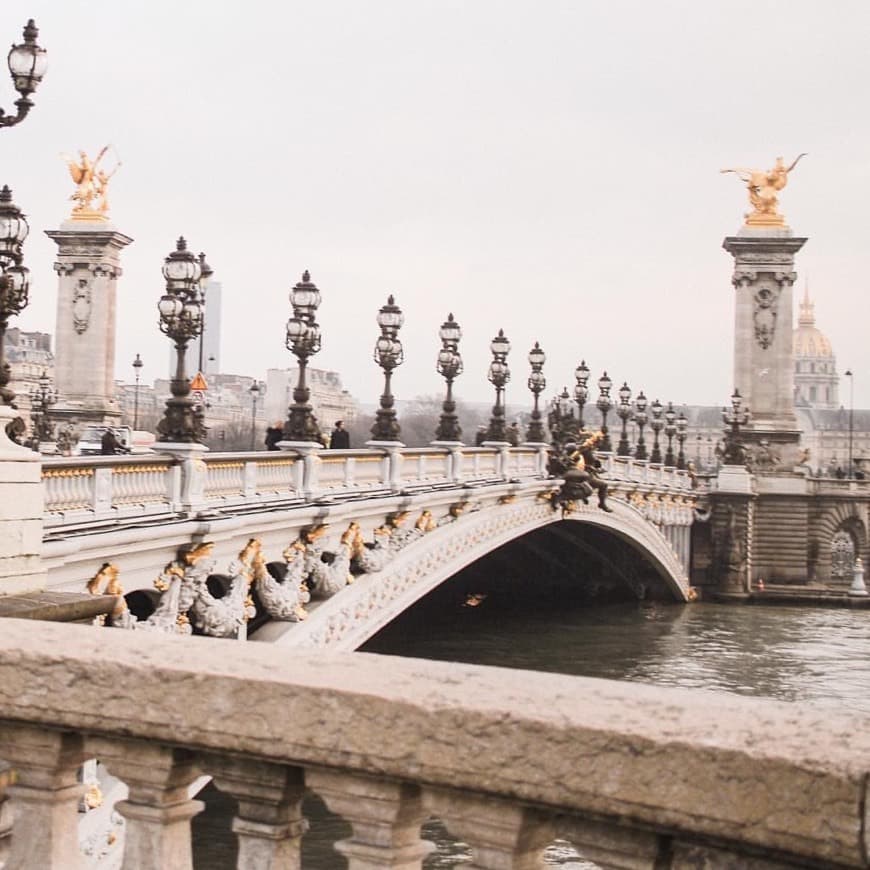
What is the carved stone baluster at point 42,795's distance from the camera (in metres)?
4.10

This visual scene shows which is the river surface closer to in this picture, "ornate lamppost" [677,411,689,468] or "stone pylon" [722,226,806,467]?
"stone pylon" [722,226,806,467]

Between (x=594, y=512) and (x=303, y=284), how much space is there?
26.4 metres

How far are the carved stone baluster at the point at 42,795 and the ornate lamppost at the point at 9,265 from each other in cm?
757

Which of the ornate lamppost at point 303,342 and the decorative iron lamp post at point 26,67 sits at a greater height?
the decorative iron lamp post at point 26,67

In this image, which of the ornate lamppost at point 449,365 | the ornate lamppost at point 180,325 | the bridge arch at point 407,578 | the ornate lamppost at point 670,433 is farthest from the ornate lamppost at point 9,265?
the ornate lamppost at point 670,433

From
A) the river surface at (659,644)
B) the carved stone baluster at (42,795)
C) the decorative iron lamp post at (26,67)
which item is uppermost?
the decorative iron lamp post at (26,67)

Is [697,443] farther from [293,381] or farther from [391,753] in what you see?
[391,753]

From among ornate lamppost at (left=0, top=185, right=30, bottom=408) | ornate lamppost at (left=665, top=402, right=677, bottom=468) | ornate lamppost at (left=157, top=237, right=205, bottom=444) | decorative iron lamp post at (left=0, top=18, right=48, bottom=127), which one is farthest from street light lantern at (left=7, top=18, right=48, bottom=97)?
ornate lamppost at (left=665, top=402, right=677, bottom=468)

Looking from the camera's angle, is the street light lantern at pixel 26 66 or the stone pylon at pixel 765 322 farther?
the stone pylon at pixel 765 322

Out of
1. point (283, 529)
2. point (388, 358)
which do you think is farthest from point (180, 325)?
point (388, 358)

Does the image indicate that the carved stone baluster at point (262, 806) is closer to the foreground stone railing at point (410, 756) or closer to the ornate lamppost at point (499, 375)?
the foreground stone railing at point (410, 756)

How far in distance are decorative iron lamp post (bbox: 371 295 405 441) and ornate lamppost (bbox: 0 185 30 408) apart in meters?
13.0

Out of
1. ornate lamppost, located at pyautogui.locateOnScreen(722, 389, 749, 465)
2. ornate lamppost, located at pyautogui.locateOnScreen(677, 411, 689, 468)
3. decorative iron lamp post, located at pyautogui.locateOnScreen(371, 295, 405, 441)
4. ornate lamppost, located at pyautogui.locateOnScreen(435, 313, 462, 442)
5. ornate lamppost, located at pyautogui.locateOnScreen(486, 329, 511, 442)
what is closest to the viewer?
decorative iron lamp post, located at pyautogui.locateOnScreen(371, 295, 405, 441)

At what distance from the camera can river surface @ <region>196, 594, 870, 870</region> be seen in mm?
41781
